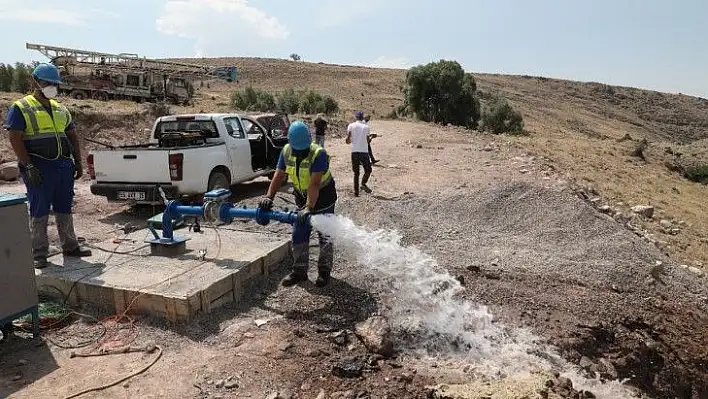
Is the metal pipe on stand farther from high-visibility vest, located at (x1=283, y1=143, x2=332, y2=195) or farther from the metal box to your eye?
the metal box

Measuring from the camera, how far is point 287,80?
57312 mm

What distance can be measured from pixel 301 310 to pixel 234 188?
661cm

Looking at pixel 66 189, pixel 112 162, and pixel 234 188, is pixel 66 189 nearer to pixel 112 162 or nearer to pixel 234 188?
pixel 112 162

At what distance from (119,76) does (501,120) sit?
20011mm

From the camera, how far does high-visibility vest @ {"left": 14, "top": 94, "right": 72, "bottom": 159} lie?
5598mm

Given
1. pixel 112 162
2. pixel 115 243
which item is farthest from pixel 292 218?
pixel 112 162

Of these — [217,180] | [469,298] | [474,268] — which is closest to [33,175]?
[217,180]

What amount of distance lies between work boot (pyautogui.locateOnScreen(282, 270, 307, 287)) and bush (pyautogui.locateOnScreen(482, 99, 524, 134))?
27312mm

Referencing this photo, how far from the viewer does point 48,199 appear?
18.9ft

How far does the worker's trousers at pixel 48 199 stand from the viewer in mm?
5699

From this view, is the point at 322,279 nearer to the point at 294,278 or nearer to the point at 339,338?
the point at 294,278

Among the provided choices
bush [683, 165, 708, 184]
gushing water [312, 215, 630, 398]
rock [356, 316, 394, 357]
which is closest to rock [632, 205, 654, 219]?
gushing water [312, 215, 630, 398]

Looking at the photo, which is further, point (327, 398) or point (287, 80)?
point (287, 80)

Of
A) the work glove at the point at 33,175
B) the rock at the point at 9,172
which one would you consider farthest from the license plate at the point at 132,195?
the rock at the point at 9,172
